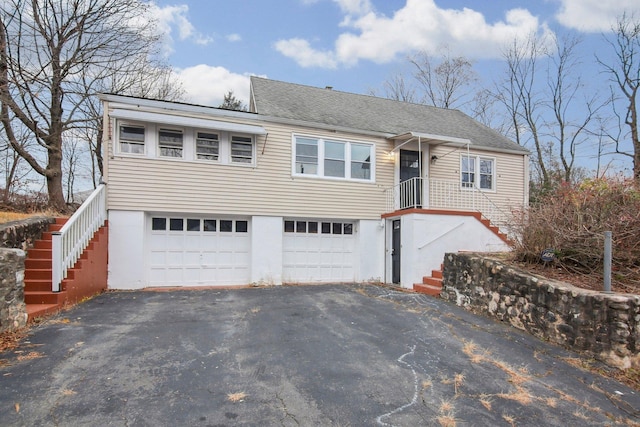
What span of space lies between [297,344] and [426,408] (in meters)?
1.95

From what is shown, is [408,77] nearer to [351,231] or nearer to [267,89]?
[267,89]

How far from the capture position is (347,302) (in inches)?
284

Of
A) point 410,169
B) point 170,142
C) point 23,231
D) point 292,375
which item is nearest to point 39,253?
point 23,231

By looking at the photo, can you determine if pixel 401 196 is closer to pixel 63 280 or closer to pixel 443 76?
pixel 63 280

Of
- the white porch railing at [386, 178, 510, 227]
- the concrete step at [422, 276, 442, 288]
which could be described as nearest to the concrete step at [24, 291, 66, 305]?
the concrete step at [422, 276, 442, 288]

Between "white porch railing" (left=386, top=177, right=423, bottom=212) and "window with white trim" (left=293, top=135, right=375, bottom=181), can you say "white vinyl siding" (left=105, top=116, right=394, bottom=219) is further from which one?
"white porch railing" (left=386, top=177, right=423, bottom=212)

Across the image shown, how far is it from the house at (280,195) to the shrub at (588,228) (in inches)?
104

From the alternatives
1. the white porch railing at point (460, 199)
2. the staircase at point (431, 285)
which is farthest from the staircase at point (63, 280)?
the white porch railing at point (460, 199)

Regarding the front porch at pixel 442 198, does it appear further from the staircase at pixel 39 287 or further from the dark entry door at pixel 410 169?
the staircase at pixel 39 287

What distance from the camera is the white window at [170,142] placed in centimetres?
895

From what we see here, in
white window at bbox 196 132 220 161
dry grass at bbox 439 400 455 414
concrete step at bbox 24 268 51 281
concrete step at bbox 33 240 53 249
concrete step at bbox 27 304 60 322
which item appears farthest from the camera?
white window at bbox 196 132 220 161

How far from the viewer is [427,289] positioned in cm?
820

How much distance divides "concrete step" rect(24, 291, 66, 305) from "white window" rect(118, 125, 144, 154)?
415 cm

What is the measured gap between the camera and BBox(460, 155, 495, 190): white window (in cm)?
1178
